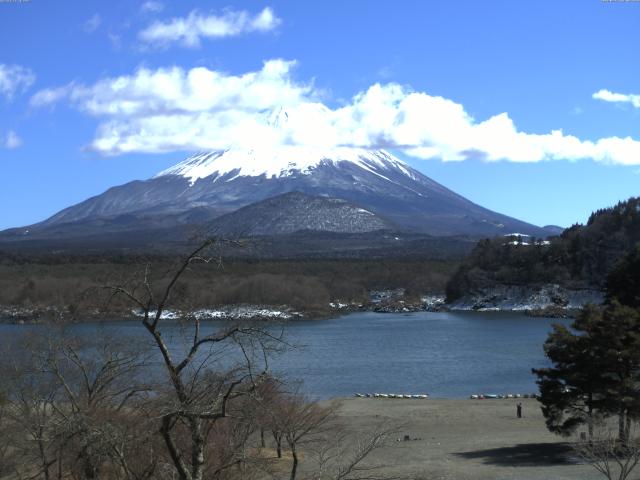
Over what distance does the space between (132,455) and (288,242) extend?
13805cm

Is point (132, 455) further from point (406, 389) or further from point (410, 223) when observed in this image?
point (410, 223)

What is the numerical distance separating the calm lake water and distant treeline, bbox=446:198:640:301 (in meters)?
15.9

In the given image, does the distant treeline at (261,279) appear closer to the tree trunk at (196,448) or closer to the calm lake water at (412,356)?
the calm lake water at (412,356)

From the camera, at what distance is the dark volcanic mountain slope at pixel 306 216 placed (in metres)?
171

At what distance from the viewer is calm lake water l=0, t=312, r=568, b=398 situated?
96.1 ft

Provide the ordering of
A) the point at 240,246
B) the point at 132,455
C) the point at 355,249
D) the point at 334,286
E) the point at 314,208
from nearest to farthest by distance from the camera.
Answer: the point at 240,246, the point at 132,455, the point at 334,286, the point at 355,249, the point at 314,208

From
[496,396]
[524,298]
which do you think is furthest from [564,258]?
[496,396]

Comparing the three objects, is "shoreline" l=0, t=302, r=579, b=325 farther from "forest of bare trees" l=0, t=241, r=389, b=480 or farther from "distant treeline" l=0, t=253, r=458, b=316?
"forest of bare trees" l=0, t=241, r=389, b=480

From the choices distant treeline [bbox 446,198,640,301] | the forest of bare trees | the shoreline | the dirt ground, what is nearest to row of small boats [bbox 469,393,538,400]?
the dirt ground

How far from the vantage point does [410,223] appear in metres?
190

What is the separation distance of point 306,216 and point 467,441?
161 metres

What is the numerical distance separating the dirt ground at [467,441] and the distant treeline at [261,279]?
95.3 ft

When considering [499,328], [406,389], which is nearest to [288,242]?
[499,328]

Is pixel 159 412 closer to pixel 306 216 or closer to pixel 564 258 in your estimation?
pixel 564 258
